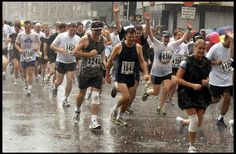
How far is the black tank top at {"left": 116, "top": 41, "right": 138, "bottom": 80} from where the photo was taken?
957 centimetres

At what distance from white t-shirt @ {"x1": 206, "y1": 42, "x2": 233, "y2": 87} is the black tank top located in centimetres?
137

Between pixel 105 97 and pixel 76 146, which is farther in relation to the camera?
pixel 105 97

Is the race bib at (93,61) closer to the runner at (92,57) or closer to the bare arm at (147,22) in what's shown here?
the runner at (92,57)

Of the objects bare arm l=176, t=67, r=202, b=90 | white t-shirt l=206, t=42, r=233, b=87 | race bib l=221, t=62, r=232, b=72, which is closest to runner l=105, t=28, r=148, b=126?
white t-shirt l=206, t=42, r=233, b=87

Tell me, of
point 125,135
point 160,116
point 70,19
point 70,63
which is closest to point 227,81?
point 160,116

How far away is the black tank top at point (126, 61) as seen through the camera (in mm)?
9570

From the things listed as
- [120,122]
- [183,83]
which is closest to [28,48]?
[120,122]

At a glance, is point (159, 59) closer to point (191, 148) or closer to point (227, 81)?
point (227, 81)

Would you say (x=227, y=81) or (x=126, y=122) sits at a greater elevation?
(x=227, y=81)

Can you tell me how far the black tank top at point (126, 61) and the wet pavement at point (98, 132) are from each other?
0.89 m

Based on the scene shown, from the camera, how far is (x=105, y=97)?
572 inches

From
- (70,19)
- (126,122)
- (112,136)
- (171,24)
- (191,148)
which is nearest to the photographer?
(191,148)

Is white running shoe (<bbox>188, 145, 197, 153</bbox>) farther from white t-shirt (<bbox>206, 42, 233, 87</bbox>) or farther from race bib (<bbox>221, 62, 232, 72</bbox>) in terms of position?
race bib (<bbox>221, 62, 232, 72</bbox>)

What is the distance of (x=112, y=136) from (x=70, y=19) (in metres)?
61.6
